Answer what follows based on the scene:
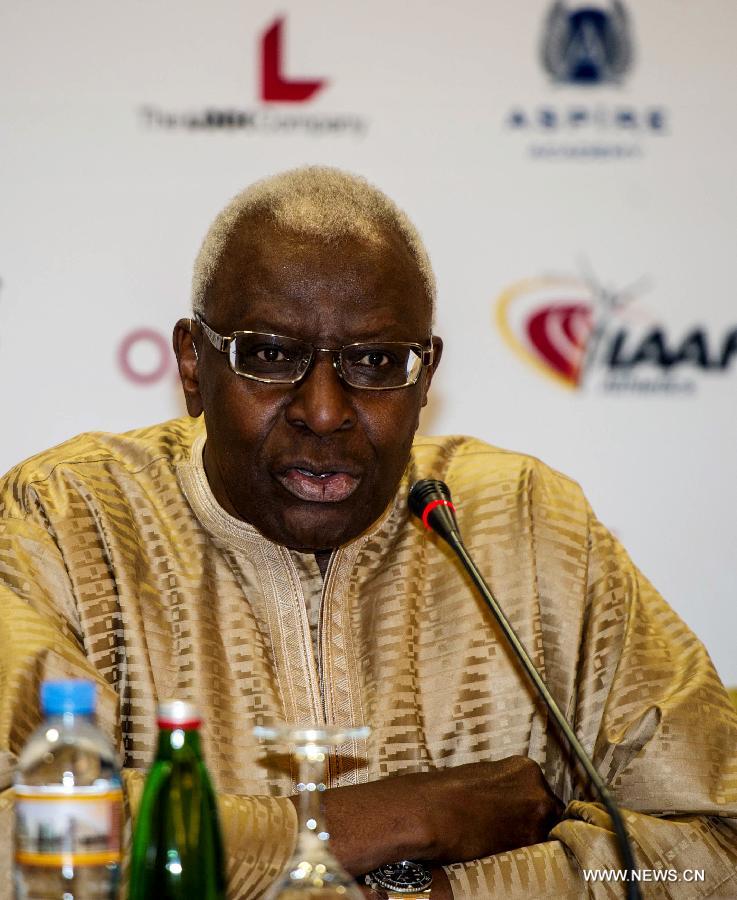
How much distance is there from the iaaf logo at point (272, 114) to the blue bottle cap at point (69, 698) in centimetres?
256

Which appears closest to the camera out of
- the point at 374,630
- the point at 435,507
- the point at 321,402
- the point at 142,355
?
the point at 435,507

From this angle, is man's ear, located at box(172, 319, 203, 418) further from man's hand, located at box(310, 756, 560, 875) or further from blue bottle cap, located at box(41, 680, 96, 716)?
blue bottle cap, located at box(41, 680, 96, 716)

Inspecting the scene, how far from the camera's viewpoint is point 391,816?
2.15 m

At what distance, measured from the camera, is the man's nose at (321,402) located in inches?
95.3

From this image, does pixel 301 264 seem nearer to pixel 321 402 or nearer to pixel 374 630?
pixel 321 402

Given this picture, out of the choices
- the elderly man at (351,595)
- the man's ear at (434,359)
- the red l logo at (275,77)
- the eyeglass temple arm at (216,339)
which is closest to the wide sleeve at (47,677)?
the elderly man at (351,595)

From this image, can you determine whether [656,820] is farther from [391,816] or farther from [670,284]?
[670,284]

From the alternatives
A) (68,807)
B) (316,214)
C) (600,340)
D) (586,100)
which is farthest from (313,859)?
(586,100)

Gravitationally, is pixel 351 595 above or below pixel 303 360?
below

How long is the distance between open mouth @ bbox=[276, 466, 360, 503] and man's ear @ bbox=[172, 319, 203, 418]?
1.13 ft

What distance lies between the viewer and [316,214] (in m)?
2.56

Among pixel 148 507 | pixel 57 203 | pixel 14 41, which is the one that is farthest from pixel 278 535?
pixel 14 41

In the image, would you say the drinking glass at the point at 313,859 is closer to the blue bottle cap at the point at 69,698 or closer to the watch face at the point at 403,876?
the blue bottle cap at the point at 69,698

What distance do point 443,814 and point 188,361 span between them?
107 cm
